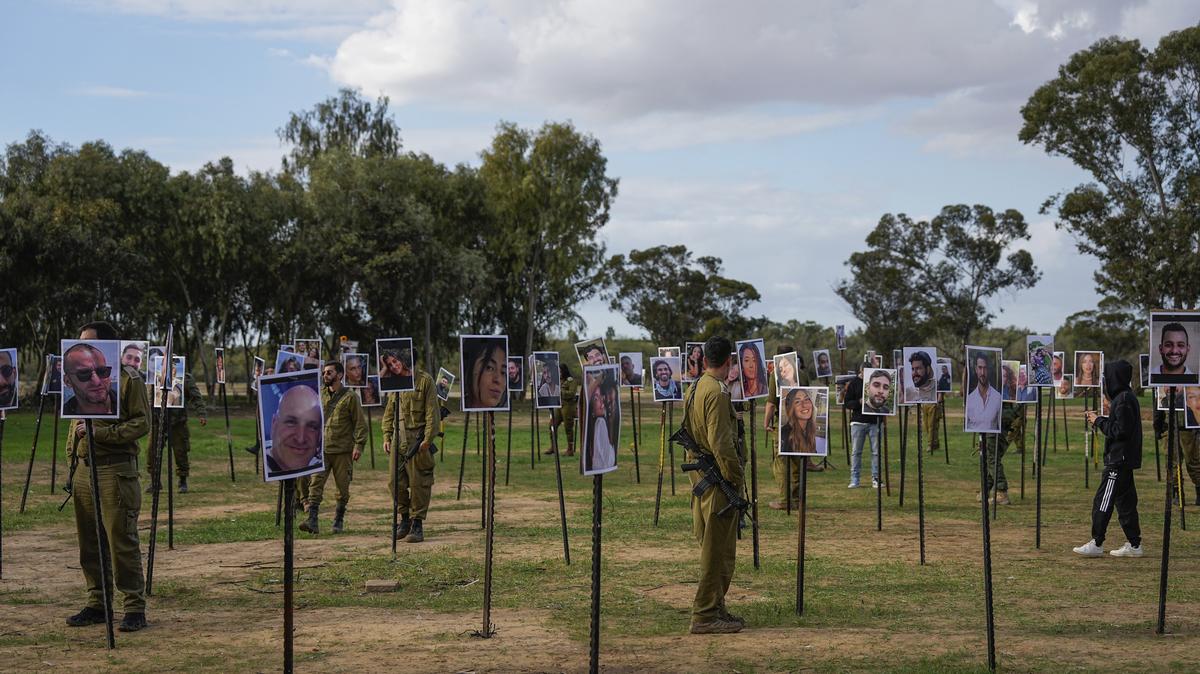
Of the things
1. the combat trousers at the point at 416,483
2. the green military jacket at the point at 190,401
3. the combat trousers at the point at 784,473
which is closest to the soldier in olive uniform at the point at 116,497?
the combat trousers at the point at 416,483

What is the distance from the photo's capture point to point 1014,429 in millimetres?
20812

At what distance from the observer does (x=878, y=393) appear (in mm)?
18031

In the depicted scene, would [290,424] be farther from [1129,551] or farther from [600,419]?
[1129,551]

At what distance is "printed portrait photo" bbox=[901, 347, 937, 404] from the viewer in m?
16.7

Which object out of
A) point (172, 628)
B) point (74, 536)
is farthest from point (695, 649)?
point (74, 536)

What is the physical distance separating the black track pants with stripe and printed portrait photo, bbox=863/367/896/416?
14.9ft

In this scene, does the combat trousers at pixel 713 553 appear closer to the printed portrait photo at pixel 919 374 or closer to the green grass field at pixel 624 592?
the green grass field at pixel 624 592

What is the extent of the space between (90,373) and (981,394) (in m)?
7.77

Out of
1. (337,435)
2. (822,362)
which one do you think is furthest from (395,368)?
(822,362)

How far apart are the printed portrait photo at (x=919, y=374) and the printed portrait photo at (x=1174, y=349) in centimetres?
667

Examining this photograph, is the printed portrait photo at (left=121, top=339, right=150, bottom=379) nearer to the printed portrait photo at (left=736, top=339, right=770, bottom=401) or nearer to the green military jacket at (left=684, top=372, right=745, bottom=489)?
the printed portrait photo at (left=736, top=339, right=770, bottom=401)

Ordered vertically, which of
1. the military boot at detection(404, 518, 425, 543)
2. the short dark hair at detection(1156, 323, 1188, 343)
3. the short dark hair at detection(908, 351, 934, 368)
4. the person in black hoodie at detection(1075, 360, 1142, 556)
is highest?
the short dark hair at detection(1156, 323, 1188, 343)

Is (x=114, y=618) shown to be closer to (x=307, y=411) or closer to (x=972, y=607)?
(x=307, y=411)

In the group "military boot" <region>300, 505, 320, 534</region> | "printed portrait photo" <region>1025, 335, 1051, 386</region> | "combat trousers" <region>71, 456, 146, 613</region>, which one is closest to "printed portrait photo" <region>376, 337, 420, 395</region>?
"military boot" <region>300, 505, 320, 534</region>
